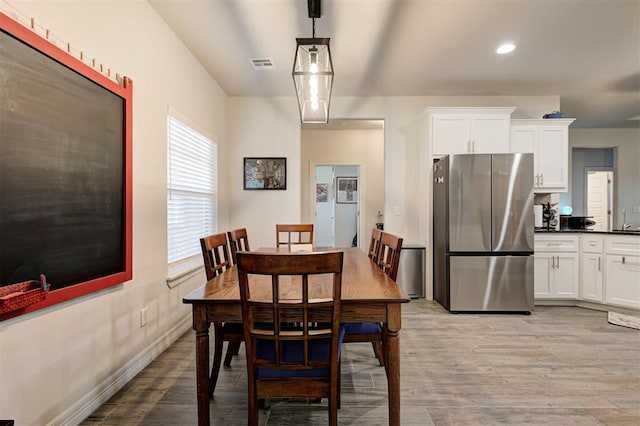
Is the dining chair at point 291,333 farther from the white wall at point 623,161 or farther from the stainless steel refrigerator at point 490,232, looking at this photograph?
the white wall at point 623,161

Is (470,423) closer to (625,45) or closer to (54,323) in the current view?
(54,323)

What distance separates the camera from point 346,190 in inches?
326

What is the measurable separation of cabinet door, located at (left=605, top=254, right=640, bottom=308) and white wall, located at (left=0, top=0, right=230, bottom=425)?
464cm

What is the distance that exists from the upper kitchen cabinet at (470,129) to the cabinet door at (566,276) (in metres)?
1.49

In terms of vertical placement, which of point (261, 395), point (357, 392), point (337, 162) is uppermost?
point (337, 162)

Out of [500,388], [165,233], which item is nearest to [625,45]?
[500,388]

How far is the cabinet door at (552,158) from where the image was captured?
161 inches

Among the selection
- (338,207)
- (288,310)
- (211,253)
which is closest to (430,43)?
(211,253)

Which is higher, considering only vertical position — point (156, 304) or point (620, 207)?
point (620, 207)

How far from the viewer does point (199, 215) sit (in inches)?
139

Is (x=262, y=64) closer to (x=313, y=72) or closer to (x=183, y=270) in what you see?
(x=313, y=72)

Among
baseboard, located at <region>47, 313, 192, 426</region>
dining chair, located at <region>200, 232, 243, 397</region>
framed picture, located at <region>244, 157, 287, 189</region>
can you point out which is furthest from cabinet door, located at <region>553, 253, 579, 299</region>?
baseboard, located at <region>47, 313, 192, 426</region>

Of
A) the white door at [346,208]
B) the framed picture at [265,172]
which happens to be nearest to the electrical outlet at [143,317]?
the framed picture at [265,172]

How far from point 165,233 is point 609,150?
8511 mm
